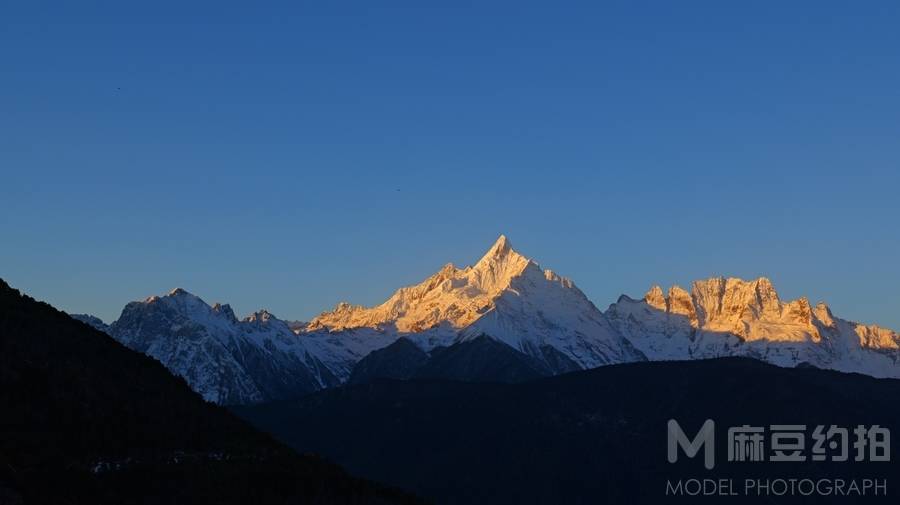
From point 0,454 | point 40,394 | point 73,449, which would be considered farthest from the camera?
point 40,394

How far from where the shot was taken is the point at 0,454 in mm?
159000

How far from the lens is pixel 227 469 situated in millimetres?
186750

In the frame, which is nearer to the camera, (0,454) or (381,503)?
(0,454)

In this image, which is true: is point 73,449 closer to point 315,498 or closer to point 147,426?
point 147,426

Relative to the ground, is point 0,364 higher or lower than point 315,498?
higher

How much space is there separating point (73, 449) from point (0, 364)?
25.5 metres

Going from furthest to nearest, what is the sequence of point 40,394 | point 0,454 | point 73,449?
point 40,394, point 73,449, point 0,454

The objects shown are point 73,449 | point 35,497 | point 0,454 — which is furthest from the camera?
point 73,449

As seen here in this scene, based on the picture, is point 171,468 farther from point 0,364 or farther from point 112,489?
point 0,364

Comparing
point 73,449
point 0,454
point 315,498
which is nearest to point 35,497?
point 0,454

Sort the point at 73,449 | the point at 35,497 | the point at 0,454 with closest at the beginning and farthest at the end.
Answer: the point at 35,497, the point at 0,454, the point at 73,449

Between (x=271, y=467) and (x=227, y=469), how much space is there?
33.2 ft

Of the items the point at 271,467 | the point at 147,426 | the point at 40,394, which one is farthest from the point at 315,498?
the point at 40,394

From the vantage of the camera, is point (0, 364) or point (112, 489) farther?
point (0, 364)
